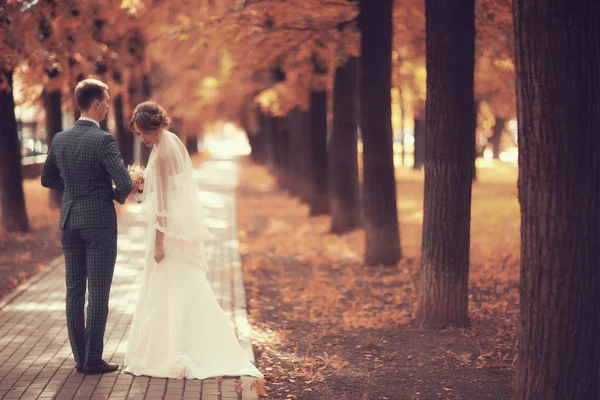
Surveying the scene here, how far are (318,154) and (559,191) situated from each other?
14787mm

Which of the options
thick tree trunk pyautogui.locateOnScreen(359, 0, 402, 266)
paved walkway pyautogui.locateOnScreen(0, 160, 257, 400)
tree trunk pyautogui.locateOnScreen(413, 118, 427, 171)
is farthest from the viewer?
tree trunk pyautogui.locateOnScreen(413, 118, 427, 171)

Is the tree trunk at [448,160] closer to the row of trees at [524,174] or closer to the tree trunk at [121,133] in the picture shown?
the row of trees at [524,174]

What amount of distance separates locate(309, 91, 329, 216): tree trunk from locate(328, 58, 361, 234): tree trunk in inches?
110

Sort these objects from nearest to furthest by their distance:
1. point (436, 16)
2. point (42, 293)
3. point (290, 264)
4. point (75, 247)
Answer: point (75, 247), point (436, 16), point (42, 293), point (290, 264)

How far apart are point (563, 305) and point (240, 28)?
7653 mm

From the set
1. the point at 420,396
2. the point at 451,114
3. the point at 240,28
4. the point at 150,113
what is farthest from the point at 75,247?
the point at 240,28

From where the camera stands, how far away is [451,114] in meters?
7.60

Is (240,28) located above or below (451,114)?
above

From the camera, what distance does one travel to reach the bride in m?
5.84

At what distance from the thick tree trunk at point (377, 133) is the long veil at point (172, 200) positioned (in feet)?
18.3

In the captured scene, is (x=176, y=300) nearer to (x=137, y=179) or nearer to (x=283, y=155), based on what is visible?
(x=137, y=179)

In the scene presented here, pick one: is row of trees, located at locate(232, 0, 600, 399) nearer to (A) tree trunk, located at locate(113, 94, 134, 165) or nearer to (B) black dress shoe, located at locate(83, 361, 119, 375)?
(B) black dress shoe, located at locate(83, 361, 119, 375)

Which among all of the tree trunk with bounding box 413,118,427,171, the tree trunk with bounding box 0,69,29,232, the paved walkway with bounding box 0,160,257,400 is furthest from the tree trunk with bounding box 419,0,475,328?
the tree trunk with bounding box 413,118,427,171

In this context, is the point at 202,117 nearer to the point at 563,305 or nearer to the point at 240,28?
the point at 240,28
